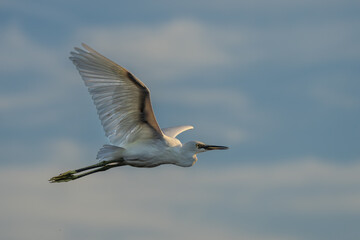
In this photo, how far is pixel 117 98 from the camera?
1605cm

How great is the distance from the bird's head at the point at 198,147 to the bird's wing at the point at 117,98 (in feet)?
2.85

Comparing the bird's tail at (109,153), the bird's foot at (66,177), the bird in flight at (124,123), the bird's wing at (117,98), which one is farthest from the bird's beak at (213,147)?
the bird's foot at (66,177)

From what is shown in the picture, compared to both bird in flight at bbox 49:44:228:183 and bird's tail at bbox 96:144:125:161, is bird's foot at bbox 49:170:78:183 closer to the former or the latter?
bird in flight at bbox 49:44:228:183

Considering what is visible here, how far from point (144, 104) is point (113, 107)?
86cm

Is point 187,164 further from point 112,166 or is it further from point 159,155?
point 112,166

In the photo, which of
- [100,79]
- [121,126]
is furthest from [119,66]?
[121,126]

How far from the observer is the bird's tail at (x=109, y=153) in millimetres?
16734

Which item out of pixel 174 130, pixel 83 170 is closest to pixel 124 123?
pixel 83 170

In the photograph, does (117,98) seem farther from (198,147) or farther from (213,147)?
(213,147)

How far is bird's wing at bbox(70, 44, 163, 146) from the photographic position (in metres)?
15.4

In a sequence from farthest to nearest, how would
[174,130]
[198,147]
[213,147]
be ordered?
1. [174,130]
2. [213,147]
3. [198,147]

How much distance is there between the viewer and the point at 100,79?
15.8 metres

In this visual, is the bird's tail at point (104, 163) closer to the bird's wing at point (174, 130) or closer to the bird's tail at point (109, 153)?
the bird's tail at point (109, 153)

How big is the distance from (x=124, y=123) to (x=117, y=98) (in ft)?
3.22
